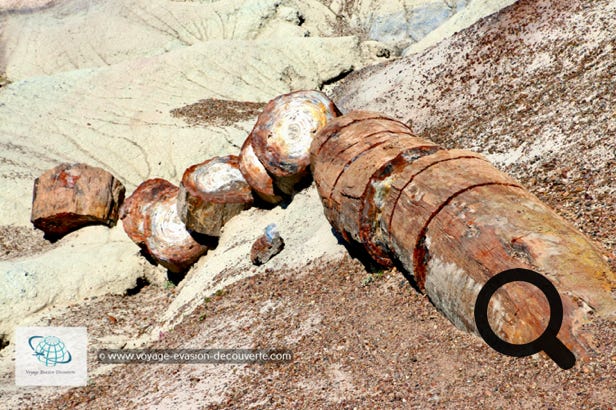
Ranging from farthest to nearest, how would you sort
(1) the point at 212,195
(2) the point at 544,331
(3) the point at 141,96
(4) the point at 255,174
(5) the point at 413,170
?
1. (3) the point at 141,96
2. (1) the point at 212,195
3. (4) the point at 255,174
4. (5) the point at 413,170
5. (2) the point at 544,331

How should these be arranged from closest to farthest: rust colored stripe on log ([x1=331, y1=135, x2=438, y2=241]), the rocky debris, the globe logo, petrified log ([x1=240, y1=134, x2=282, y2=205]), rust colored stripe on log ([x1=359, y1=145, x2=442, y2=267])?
1. rust colored stripe on log ([x1=359, y1=145, x2=442, y2=267])
2. rust colored stripe on log ([x1=331, y1=135, x2=438, y2=241])
3. the globe logo
4. the rocky debris
5. petrified log ([x1=240, y1=134, x2=282, y2=205])

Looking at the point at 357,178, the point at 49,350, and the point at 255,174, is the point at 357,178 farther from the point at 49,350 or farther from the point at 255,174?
the point at 49,350

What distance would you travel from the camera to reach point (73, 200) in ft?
33.7

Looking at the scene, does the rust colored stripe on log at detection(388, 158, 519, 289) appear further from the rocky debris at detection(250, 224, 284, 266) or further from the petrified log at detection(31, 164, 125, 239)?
the petrified log at detection(31, 164, 125, 239)

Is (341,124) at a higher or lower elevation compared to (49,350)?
higher

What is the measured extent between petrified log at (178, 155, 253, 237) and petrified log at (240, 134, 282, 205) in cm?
26

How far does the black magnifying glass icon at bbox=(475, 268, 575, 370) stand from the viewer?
3.67m

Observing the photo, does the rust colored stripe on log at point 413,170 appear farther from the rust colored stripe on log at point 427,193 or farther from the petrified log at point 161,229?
the petrified log at point 161,229

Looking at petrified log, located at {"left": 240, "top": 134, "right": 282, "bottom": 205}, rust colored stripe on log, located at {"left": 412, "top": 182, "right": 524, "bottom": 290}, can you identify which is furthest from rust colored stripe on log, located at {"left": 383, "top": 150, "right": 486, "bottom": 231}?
petrified log, located at {"left": 240, "top": 134, "right": 282, "bottom": 205}

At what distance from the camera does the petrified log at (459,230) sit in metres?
3.80

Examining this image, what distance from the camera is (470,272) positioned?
164 inches

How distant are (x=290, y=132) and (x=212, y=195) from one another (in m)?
1.66

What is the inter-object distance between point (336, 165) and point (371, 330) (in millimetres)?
1893

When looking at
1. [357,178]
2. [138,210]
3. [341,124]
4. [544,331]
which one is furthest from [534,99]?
[138,210]
